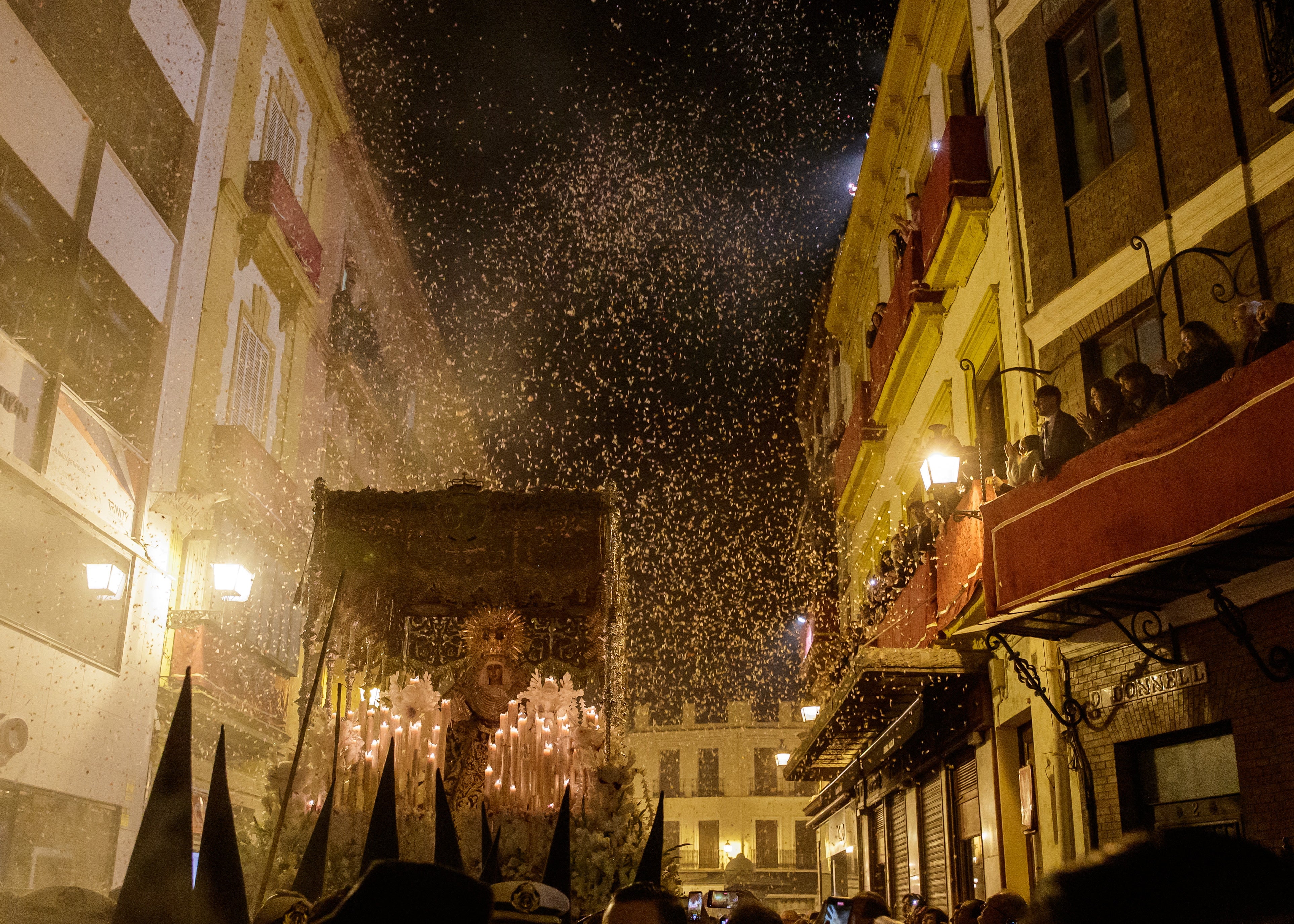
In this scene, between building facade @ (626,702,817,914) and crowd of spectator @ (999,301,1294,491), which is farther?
building facade @ (626,702,817,914)

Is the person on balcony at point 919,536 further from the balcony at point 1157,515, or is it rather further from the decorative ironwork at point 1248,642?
the decorative ironwork at point 1248,642

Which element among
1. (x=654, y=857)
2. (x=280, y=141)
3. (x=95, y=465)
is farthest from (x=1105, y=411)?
(x=280, y=141)

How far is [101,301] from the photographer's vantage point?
49.8 ft

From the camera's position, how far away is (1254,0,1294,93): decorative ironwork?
22.7ft

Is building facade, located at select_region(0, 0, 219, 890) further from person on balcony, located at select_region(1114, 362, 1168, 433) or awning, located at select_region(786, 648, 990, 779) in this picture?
person on balcony, located at select_region(1114, 362, 1168, 433)

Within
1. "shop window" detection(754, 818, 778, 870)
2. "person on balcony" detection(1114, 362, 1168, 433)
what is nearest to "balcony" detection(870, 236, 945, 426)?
"person on balcony" detection(1114, 362, 1168, 433)

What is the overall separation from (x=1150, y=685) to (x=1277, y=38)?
4.60 metres

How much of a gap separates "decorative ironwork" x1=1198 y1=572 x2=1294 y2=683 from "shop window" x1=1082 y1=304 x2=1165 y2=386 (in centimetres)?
222

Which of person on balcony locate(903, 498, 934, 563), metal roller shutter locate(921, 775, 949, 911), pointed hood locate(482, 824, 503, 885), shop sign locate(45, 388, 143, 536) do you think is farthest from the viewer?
metal roller shutter locate(921, 775, 949, 911)

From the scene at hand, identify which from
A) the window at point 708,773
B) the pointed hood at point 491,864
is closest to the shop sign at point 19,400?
the pointed hood at point 491,864

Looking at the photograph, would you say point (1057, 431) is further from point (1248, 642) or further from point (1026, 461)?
point (1248, 642)

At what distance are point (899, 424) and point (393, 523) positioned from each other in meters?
9.77

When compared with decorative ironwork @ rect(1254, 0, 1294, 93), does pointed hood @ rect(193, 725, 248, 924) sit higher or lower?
lower

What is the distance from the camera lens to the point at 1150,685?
8.38 meters
